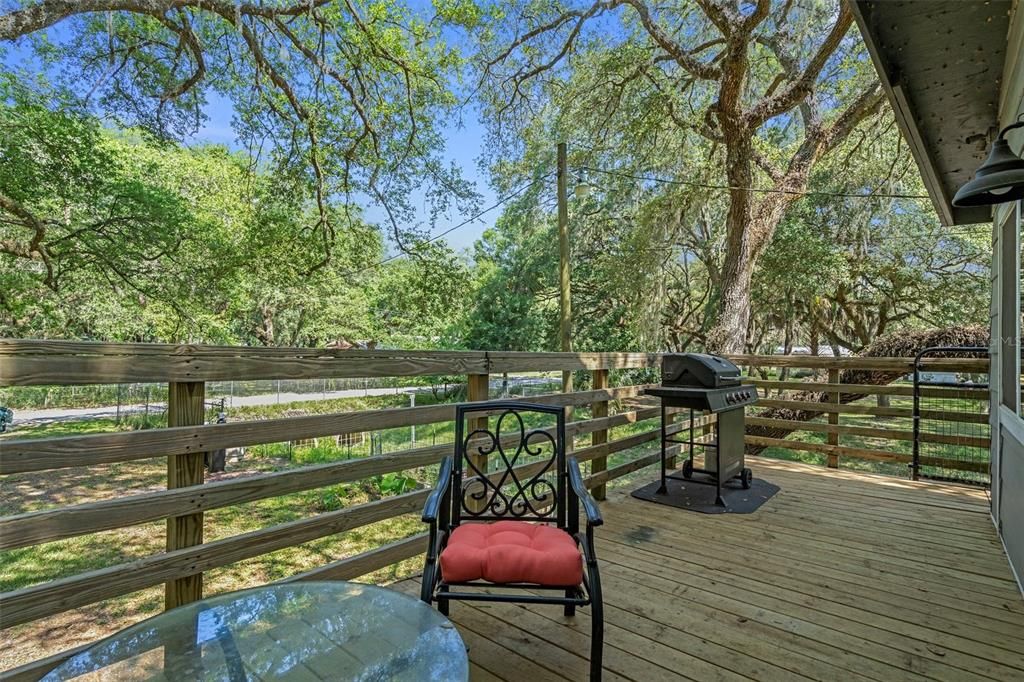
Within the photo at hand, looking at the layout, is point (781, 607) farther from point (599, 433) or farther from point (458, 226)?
point (458, 226)

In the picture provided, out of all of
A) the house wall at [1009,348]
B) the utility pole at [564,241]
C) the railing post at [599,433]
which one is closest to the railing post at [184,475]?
the railing post at [599,433]

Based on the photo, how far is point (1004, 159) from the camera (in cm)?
189

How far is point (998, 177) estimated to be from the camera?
72.0 inches

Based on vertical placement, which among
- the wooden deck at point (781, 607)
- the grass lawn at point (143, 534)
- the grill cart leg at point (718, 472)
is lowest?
the grass lawn at point (143, 534)

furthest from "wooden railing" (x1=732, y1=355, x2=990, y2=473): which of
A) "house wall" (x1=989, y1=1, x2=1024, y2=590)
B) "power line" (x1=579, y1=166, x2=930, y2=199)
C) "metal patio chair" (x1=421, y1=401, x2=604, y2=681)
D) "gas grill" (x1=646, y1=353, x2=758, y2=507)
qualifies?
"metal patio chair" (x1=421, y1=401, x2=604, y2=681)

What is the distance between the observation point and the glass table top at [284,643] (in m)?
0.99

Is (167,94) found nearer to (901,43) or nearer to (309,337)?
(901,43)

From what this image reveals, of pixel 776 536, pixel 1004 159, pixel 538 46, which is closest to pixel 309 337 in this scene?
pixel 538 46

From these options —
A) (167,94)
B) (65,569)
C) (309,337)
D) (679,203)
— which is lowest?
(65,569)

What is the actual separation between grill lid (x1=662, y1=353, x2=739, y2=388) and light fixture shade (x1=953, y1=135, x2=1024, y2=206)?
1.62 metres

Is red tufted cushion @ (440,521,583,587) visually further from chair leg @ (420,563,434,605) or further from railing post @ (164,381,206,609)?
railing post @ (164,381,206,609)

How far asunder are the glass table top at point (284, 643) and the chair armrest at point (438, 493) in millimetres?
302

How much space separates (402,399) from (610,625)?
10.1m

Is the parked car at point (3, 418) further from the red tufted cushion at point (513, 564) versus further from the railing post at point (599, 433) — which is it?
the railing post at point (599, 433)
